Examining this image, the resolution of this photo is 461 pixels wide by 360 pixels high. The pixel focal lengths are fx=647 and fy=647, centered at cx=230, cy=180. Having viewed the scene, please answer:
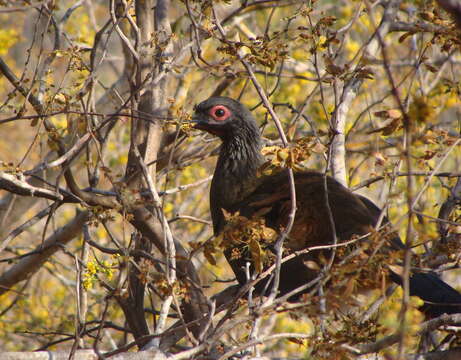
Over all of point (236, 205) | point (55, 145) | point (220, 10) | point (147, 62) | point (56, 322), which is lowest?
point (56, 322)

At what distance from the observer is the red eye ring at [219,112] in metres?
4.83

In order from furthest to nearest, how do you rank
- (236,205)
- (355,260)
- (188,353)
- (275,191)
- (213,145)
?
(213,145), (236,205), (275,191), (355,260), (188,353)

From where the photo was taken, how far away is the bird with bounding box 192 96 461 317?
8.61ft

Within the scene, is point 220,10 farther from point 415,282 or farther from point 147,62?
point 415,282

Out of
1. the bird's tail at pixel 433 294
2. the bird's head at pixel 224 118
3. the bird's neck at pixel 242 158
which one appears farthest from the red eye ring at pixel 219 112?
the bird's tail at pixel 433 294

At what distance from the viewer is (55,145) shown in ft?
13.0

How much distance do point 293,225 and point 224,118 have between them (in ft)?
4.41

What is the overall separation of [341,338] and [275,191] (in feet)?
5.81

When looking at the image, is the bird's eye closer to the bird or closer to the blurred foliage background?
the bird

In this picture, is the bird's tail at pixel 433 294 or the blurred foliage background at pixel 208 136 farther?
the bird's tail at pixel 433 294

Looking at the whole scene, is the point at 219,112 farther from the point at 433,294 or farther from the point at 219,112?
the point at 433,294

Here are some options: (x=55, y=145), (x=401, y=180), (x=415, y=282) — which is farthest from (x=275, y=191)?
(x=401, y=180)

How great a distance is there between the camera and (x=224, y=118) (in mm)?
4883

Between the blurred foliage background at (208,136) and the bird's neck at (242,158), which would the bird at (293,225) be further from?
the blurred foliage background at (208,136)
